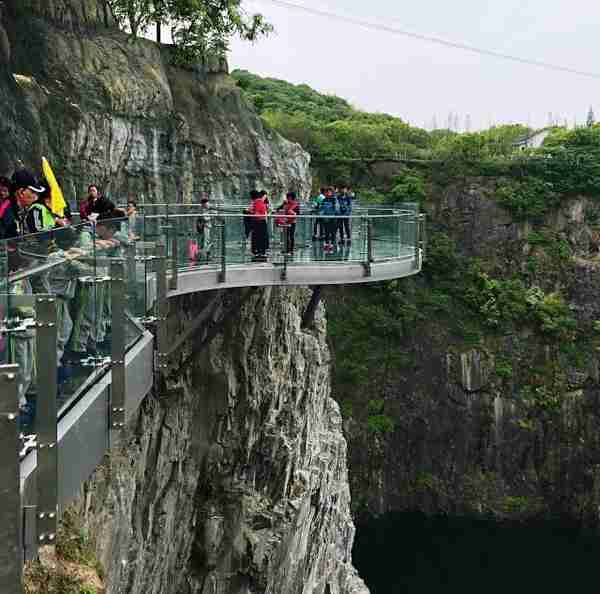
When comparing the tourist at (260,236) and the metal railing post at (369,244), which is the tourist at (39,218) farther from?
the metal railing post at (369,244)

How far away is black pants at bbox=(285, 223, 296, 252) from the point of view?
11.8 metres

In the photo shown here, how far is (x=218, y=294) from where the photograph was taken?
1172cm

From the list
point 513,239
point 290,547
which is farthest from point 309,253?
point 513,239

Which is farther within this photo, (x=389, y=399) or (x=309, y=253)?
(x=389, y=399)

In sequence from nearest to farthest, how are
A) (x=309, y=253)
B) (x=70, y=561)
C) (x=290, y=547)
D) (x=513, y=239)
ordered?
(x=70, y=561) → (x=309, y=253) → (x=290, y=547) → (x=513, y=239)

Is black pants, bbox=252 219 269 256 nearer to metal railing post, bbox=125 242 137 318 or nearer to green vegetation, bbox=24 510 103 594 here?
metal railing post, bbox=125 242 137 318

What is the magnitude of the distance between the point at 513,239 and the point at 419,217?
22.6 m

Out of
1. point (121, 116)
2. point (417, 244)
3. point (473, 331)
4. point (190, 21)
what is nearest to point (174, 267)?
point (121, 116)

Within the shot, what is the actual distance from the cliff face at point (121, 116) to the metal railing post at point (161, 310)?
15.5 ft

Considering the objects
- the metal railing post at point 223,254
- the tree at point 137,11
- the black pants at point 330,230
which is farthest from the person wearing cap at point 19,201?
the tree at point 137,11

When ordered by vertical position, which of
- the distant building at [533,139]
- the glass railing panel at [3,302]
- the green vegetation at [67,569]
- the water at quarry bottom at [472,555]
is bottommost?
the water at quarry bottom at [472,555]

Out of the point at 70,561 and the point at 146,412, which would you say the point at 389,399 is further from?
the point at 70,561

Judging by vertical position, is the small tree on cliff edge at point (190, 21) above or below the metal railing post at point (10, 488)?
above

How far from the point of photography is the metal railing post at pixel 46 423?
3.89 metres
